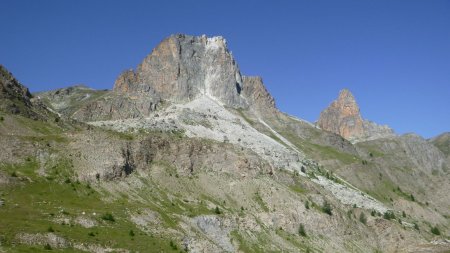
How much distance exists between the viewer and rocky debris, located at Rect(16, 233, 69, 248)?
84.0m

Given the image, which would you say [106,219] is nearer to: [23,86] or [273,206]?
[273,206]

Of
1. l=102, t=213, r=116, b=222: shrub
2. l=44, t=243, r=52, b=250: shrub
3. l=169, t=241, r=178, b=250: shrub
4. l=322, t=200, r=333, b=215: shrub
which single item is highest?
l=322, t=200, r=333, b=215: shrub

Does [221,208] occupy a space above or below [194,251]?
above

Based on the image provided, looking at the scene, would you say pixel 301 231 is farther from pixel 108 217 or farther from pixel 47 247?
pixel 47 247

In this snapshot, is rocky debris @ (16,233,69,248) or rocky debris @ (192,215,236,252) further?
rocky debris @ (192,215,236,252)

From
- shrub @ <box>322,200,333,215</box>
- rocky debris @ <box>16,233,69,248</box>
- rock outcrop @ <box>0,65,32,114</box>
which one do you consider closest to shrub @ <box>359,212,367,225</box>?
shrub @ <box>322,200,333,215</box>

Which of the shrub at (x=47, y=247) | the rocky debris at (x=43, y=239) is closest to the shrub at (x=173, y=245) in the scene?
the rocky debris at (x=43, y=239)

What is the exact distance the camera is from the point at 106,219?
349ft

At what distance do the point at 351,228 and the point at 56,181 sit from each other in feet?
306

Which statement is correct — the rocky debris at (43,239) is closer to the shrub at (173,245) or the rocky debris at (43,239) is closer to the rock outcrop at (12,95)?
the shrub at (173,245)

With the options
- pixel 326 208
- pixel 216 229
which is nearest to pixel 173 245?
pixel 216 229

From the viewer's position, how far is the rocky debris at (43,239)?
8401 cm

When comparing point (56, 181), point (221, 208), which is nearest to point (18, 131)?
point (56, 181)

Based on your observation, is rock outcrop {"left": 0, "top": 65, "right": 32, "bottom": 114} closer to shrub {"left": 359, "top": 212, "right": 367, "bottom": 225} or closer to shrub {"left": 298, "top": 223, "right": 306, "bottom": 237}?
shrub {"left": 298, "top": 223, "right": 306, "bottom": 237}
